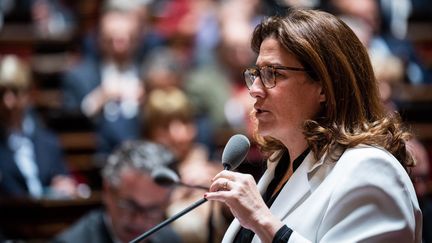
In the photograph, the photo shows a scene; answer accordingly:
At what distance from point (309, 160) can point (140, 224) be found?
1.44m

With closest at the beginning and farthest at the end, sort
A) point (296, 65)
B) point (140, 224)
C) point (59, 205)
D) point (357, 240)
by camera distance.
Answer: point (357, 240)
point (296, 65)
point (140, 224)
point (59, 205)

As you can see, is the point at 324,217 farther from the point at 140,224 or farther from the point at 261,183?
the point at 140,224

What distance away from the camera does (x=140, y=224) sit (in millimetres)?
3135

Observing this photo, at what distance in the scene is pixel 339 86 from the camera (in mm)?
1760

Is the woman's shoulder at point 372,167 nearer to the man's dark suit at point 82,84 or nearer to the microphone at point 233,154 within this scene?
the microphone at point 233,154

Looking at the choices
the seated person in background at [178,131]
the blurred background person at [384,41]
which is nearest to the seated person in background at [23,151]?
the seated person in background at [178,131]

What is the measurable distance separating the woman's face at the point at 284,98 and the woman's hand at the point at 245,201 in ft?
0.57

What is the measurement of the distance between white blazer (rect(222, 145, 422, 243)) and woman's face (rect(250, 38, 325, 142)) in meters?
0.12

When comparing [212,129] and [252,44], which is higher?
[252,44]

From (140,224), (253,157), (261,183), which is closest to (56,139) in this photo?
(253,157)

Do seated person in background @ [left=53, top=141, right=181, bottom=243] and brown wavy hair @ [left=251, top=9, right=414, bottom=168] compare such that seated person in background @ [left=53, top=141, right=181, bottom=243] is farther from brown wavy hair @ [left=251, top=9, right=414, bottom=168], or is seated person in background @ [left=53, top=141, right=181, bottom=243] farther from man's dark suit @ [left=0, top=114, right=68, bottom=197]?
brown wavy hair @ [left=251, top=9, right=414, bottom=168]

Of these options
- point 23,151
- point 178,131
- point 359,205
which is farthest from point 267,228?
point 23,151

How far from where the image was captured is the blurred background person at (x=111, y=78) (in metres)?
4.82

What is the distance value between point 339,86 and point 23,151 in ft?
9.64
